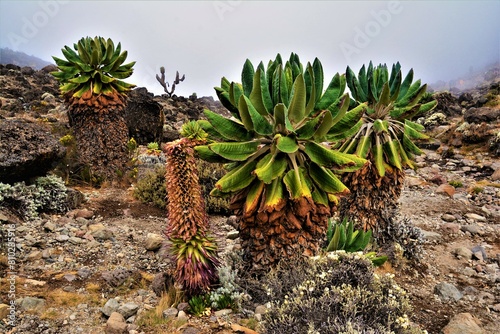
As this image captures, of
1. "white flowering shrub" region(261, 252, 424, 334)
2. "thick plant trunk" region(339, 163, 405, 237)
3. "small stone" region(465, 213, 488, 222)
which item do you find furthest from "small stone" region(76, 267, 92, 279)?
"small stone" region(465, 213, 488, 222)

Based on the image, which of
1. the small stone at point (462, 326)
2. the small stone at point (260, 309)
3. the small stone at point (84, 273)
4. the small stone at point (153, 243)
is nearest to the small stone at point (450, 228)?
the small stone at point (462, 326)

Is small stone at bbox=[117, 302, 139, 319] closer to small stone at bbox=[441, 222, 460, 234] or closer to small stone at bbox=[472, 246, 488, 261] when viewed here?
small stone at bbox=[472, 246, 488, 261]

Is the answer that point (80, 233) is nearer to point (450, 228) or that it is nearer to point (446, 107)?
point (450, 228)

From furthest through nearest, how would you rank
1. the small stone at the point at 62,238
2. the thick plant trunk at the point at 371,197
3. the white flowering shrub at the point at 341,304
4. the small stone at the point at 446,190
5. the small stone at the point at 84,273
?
the small stone at the point at 446,190 < the thick plant trunk at the point at 371,197 < the small stone at the point at 62,238 < the small stone at the point at 84,273 < the white flowering shrub at the point at 341,304

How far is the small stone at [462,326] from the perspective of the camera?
13.1 feet

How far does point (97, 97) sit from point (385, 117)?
7409 millimetres

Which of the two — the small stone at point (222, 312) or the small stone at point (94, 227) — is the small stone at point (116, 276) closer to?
the small stone at point (222, 312)

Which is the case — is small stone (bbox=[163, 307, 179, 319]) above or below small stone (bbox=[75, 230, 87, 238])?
below

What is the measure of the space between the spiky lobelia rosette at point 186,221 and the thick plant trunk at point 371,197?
2812mm

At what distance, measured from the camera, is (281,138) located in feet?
11.9

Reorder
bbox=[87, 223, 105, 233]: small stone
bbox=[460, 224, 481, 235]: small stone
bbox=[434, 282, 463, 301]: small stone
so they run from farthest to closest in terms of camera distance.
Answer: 1. bbox=[460, 224, 481, 235]: small stone
2. bbox=[87, 223, 105, 233]: small stone
3. bbox=[434, 282, 463, 301]: small stone

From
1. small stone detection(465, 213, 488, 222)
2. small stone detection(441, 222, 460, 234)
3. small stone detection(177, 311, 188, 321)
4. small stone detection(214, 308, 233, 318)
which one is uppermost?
small stone detection(465, 213, 488, 222)

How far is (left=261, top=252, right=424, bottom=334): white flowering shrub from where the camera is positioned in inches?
116

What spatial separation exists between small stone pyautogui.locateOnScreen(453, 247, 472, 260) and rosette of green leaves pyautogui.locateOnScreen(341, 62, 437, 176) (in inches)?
86.5
